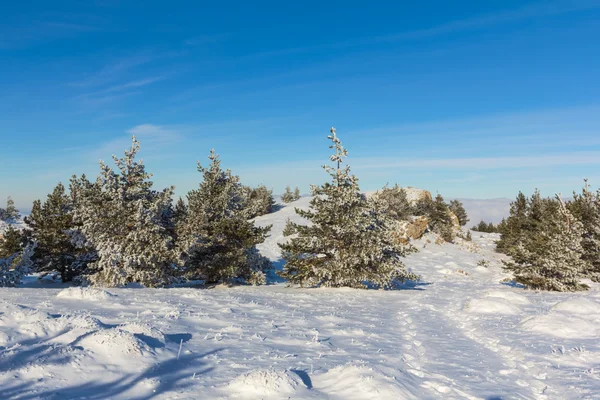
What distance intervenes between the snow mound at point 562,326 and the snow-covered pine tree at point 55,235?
21.5 m

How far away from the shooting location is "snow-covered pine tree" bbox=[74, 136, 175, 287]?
18.5 m

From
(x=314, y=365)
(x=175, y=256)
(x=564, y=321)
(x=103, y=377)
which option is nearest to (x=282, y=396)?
(x=314, y=365)

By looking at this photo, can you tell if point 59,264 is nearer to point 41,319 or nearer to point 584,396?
point 41,319

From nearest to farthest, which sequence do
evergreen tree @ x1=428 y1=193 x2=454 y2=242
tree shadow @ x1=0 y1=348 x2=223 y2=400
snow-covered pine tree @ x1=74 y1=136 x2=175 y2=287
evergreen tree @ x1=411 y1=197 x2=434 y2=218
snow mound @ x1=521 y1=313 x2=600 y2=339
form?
1. tree shadow @ x1=0 y1=348 x2=223 y2=400
2. snow mound @ x1=521 y1=313 x2=600 y2=339
3. snow-covered pine tree @ x1=74 y1=136 x2=175 y2=287
4. evergreen tree @ x1=428 y1=193 x2=454 y2=242
5. evergreen tree @ x1=411 y1=197 x2=434 y2=218

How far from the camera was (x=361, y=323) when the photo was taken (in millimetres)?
11047

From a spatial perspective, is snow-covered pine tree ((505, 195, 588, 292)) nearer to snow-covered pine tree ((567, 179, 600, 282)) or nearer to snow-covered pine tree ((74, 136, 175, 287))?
snow-covered pine tree ((567, 179, 600, 282))

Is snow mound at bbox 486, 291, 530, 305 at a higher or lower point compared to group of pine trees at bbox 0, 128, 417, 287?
lower

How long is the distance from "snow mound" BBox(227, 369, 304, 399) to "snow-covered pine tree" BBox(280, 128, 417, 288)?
1320 cm

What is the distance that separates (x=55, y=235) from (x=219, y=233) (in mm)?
9439

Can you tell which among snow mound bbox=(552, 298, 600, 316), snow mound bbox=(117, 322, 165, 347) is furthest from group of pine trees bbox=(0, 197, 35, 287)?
snow mound bbox=(552, 298, 600, 316)

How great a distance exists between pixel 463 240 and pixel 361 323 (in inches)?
1674

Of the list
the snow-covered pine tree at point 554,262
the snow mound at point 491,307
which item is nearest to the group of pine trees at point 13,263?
the snow mound at point 491,307

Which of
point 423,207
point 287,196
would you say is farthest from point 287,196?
point 423,207

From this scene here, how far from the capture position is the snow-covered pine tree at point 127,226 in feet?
60.7
